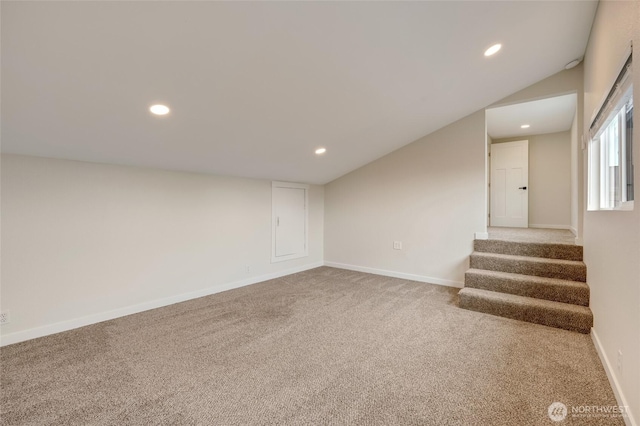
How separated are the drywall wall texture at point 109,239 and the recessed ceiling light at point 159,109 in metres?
1.20

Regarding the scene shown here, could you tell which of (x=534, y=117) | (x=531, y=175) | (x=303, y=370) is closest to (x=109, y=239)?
(x=303, y=370)

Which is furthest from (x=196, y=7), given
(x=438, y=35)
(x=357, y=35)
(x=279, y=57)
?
(x=438, y=35)

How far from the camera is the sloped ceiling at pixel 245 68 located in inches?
61.6

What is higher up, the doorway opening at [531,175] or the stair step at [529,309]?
the doorway opening at [531,175]

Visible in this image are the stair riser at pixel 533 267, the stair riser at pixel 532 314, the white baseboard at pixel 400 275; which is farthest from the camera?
the white baseboard at pixel 400 275

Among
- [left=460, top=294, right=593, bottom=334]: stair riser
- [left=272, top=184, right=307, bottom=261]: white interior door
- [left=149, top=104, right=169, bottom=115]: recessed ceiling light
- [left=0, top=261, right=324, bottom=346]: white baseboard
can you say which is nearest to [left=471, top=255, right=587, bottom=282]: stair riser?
[left=460, top=294, right=593, bottom=334]: stair riser

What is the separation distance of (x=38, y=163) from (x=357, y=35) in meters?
3.06

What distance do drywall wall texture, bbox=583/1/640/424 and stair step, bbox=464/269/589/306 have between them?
0.17 m

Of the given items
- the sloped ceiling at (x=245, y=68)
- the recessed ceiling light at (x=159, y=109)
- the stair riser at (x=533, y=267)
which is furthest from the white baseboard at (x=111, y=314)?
the stair riser at (x=533, y=267)

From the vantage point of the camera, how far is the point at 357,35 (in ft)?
6.52

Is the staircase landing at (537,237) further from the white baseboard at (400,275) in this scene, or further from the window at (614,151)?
the window at (614,151)

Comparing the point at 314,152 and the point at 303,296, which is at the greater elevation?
the point at 314,152

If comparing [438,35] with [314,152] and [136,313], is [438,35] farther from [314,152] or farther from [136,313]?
[136,313]

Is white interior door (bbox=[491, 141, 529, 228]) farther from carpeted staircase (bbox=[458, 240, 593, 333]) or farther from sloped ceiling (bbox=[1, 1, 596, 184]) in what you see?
sloped ceiling (bbox=[1, 1, 596, 184])
